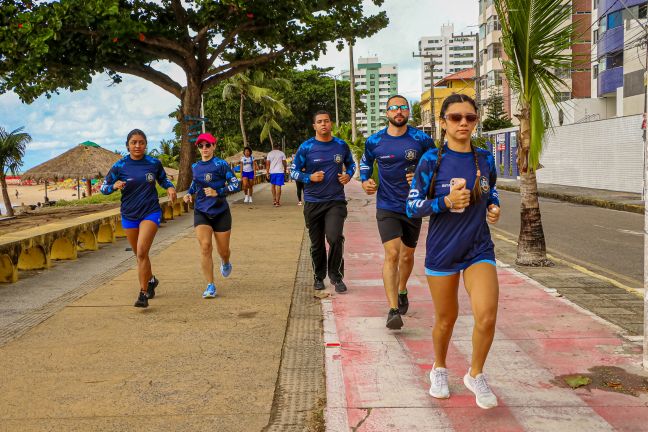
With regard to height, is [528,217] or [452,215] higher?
[452,215]

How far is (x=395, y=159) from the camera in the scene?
6219 millimetres

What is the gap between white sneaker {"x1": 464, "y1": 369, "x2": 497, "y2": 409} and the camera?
4.12 meters

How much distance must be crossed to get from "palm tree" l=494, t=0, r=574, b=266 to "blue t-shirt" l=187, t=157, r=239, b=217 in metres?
4.00

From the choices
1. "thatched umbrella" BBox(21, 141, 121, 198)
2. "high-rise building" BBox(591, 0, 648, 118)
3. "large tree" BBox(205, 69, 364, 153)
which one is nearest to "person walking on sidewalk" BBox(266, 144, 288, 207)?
"thatched umbrella" BBox(21, 141, 121, 198)

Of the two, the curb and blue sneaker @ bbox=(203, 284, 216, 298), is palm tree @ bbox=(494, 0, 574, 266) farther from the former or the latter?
the curb

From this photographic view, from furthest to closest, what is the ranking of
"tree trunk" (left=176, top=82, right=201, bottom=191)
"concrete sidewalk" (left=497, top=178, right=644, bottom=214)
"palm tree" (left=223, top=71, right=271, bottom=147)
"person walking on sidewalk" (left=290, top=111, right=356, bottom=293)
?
"palm tree" (left=223, top=71, right=271, bottom=147) < "tree trunk" (left=176, top=82, right=201, bottom=191) < "concrete sidewalk" (left=497, top=178, right=644, bottom=214) < "person walking on sidewalk" (left=290, top=111, right=356, bottom=293)

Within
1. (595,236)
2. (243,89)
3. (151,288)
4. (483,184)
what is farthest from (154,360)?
(243,89)

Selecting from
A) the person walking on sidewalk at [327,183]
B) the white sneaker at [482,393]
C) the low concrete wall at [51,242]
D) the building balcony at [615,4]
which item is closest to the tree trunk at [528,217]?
the person walking on sidewalk at [327,183]

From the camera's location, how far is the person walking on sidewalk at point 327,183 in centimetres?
768

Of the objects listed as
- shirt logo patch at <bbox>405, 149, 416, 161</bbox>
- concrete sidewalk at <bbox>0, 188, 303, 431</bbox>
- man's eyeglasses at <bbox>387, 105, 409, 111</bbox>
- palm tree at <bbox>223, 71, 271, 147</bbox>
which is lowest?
concrete sidewalk at <bbox>0, 188, 303, 431</bbox>

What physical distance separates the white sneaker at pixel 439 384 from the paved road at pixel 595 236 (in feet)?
15.7

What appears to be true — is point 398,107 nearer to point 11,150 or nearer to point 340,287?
point 340,287

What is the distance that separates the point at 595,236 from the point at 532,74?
16.4 feet

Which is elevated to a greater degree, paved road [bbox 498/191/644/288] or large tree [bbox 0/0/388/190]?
large tree [bbox 0/0/388/190]
